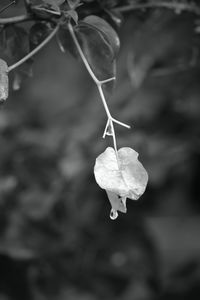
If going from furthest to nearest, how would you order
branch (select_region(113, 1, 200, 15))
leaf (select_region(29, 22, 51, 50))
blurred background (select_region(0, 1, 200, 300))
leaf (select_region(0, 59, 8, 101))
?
1. blurred background (select_region(0, 1, 200, 300))
2. branch (select_region(113, 1, 200, 15))
3. leaf (select_region(29, 22, 51, 50))
4. leaf (select_region(0, 59, 8, 101))

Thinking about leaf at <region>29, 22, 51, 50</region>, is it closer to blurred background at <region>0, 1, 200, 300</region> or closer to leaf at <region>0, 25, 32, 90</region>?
leaf at <region>0, 25, 32, 90</region>

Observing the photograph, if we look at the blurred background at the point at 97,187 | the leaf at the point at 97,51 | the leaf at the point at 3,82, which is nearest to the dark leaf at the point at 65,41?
the leaf at the point at 97,51

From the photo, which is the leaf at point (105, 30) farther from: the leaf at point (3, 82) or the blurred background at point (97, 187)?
the blurred background at point (97, 187)

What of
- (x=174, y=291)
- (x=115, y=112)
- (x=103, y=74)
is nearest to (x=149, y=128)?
(x=115, y=112)

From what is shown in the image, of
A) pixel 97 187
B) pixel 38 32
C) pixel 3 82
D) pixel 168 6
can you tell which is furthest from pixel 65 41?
pixel 97 187

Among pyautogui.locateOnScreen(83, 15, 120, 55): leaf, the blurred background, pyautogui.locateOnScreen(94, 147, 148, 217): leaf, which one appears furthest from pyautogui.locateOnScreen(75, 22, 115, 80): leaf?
the blurred background

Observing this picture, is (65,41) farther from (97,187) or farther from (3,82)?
(97,187)
